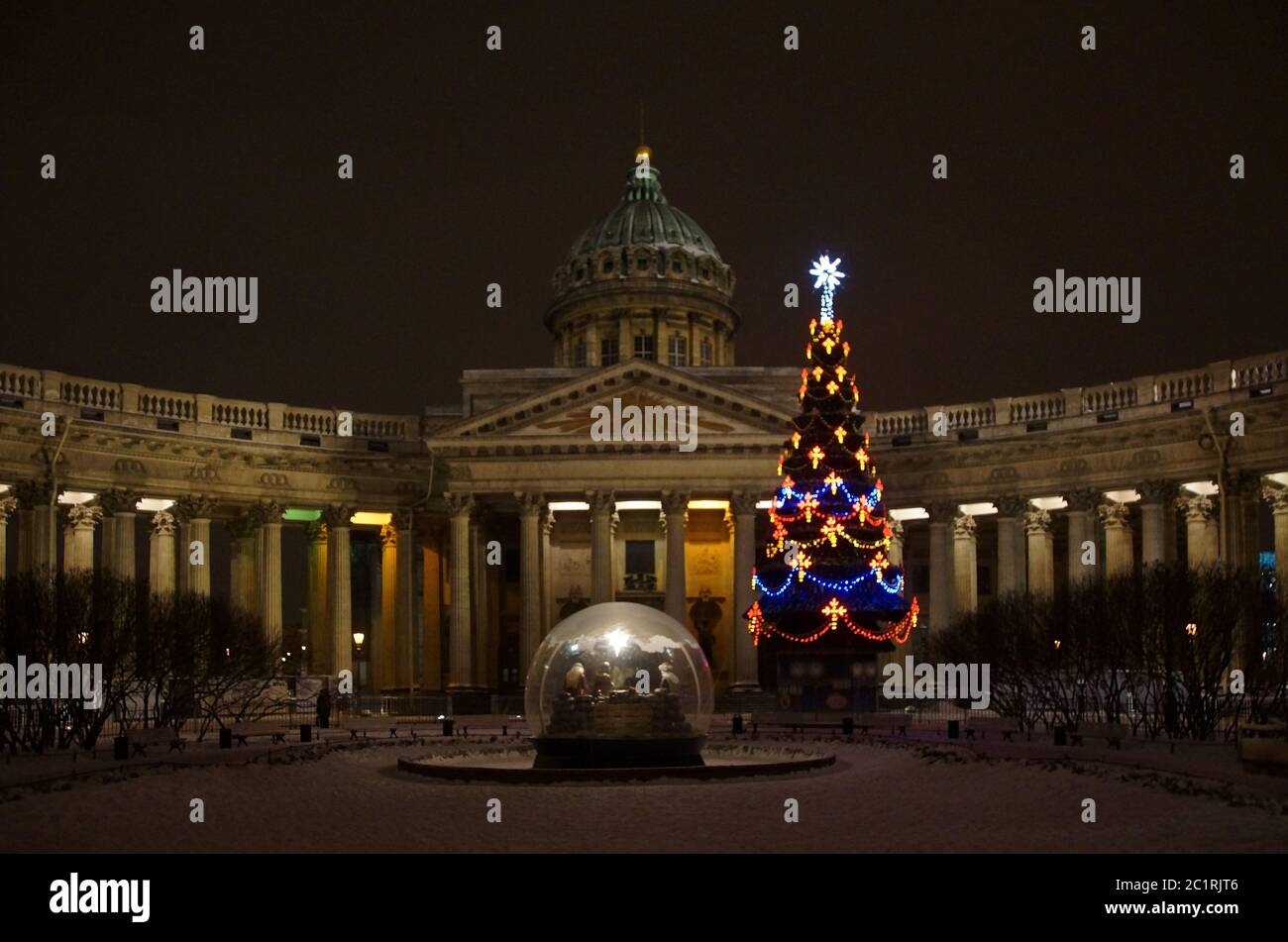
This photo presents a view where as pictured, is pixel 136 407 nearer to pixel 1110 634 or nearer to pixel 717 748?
pixel 717 748

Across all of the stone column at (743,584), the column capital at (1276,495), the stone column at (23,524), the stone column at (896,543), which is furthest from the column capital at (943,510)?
the stone column at (23,524)

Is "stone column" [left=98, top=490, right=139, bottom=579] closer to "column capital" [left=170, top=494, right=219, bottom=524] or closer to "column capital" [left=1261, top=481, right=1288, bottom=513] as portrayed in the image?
"column capital" [left=170, top=494, right=219, bottom=524]

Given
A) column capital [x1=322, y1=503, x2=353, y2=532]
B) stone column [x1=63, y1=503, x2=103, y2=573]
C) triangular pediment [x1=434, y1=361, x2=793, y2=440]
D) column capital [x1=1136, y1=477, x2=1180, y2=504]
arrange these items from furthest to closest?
column capital [x1=322, y1=503, x2=353, y2=532]
triangular pediment [x1=434, y1=361, x2=793, y2=440]
stone column [x1=63, y1=503, x2=103, y2=573]
column capital [x1=1136, y1=477, x2=1180, y2=504]

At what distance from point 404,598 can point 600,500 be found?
35.1 ft

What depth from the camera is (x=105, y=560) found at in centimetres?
6366

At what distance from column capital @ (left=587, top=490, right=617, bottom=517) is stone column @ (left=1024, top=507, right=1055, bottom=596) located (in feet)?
57.0

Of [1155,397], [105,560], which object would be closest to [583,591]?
[105,560]

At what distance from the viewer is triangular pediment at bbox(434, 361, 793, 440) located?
67500mm

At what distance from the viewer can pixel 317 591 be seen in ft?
239

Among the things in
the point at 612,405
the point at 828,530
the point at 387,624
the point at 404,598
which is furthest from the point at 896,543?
the point at 387,624

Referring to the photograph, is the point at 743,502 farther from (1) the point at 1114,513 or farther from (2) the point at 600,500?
(1) the point at 1114,513

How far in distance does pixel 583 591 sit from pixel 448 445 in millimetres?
13224

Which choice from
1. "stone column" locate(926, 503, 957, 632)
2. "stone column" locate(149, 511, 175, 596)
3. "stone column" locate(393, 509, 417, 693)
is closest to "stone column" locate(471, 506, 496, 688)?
"stone column" locate(393, 509, 417, 693)

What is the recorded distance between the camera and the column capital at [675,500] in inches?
2682
